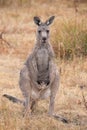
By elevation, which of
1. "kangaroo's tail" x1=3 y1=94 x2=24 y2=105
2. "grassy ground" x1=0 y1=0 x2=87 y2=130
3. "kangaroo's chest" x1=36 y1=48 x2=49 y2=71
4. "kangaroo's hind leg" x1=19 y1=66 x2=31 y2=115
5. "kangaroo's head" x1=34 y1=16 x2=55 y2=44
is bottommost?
"grassy ground" x1=0 y1=0 x2=87 y2=130

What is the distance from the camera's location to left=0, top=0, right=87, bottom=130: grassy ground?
239 inches

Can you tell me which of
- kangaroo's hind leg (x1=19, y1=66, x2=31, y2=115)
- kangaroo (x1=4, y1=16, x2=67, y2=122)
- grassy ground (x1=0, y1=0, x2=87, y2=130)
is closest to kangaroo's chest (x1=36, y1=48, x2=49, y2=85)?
kangaroo (x1=4, y1=16, x2=67, y2=122)

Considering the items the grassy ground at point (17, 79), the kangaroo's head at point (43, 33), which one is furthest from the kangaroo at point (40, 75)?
the grassy ground at point (17, 79)

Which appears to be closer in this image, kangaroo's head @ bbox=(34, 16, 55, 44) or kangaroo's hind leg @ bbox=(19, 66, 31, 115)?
kangaroo's hind leg @ bbox=(19, 66, 31, 115)

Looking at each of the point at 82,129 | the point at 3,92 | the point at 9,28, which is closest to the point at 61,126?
the point at 82,129

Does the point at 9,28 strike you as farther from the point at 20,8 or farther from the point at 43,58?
the point at 43,58

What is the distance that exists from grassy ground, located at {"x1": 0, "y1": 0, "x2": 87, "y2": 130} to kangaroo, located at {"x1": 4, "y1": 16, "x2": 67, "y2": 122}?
209 millimetres

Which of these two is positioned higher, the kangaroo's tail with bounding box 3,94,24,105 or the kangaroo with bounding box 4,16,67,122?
the kangaroo with bounding box 4,16,67,122

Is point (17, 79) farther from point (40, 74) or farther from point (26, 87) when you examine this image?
point (26, 87)

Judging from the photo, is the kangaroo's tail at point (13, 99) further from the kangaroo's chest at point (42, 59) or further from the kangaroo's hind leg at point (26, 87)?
the kangaroo's chest at point (42, 59)

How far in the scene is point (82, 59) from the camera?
358 inches

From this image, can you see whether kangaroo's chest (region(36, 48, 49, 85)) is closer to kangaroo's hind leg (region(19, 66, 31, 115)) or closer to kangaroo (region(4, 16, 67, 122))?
kangaroo (region(4, 16, 67, 122))

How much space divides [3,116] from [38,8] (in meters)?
8.05

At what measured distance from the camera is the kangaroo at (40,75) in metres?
6.52
